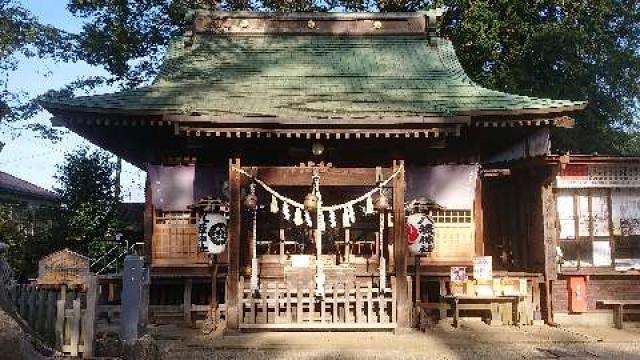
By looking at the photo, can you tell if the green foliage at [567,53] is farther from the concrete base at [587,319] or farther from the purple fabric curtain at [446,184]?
the concrete base at [587,319]

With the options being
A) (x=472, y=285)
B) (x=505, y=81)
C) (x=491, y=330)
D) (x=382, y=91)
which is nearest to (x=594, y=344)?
(x=491, y=330)

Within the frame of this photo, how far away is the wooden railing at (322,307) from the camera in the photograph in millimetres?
10617

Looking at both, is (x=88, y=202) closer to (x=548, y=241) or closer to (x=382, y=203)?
(x=382, y=203)

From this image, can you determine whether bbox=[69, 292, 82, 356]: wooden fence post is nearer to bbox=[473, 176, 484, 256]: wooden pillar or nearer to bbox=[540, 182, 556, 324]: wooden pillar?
bbox=[473, 176, 484, 256]: wooden pillar

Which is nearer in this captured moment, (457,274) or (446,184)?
(457,274)

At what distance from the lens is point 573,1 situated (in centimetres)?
2361

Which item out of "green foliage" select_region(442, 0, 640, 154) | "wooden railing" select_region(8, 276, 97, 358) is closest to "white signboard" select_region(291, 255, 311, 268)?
"wooden railing" select_region(8, 276, 97, 358)

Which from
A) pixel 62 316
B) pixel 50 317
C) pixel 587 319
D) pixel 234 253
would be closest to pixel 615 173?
pixel 587 319

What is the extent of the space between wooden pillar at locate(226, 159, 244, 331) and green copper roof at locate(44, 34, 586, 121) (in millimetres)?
1328

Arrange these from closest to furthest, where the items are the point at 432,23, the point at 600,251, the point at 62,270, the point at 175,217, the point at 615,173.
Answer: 1. the point at 62,270
2. the point at 175,217
3. the point at 615,173
4. the point at 600,251
5. the point at 432,23

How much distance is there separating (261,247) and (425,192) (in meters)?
4.06

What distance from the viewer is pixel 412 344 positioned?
9.59 metres

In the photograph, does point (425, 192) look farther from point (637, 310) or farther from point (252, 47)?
point (252, 47)

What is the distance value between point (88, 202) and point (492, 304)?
519 inches
